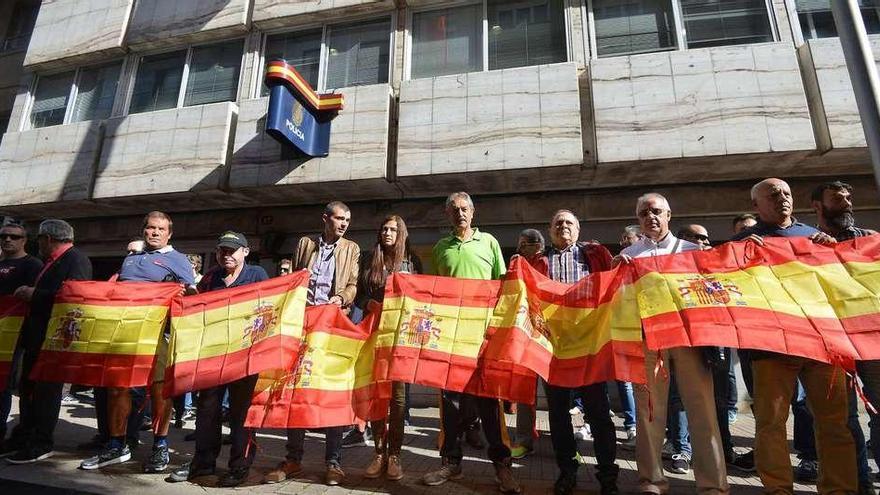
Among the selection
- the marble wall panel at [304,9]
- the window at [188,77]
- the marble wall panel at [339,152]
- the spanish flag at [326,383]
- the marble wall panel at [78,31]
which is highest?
the marble wall panel at [78,31]

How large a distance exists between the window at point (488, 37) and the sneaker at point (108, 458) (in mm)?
7466

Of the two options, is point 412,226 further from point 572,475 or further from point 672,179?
point 572,475

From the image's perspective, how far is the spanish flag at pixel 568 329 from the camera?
2852 millimetres

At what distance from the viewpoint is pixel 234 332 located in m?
3.41

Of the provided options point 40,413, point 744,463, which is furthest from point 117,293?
point 744,463

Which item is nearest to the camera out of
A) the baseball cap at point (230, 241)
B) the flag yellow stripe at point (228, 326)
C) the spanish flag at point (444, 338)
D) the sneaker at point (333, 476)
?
the spanish flag at point (444, 338)

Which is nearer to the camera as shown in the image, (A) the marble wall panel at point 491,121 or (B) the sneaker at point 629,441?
(B) the sneaker at point 629,441

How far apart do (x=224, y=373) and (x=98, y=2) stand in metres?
12.4

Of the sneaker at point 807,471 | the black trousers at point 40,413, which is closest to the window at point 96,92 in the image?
the black trousers at point 40,413

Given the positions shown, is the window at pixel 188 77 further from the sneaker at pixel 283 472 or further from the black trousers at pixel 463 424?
the black trousers at pixel 463 424

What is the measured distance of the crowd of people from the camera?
264cm

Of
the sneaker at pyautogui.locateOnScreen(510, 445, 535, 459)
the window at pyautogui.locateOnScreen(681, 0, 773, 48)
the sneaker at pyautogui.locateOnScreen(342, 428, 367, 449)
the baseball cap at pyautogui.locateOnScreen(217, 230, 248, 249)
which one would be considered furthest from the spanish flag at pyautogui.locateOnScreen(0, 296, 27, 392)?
the window at pyautogui.locateOnScreen(681, 0, 773, 48)

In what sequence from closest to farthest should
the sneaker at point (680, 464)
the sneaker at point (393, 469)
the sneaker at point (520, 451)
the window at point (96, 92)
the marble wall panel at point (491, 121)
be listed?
1. the sneaker at point (393, 469)
2. the sneaker at point (680, 464)
3. the sneaker at point (520, 451)
4. the marble wall panel at point (491, 121)
5. the window at point (96, 92)

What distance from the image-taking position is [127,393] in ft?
12.1
